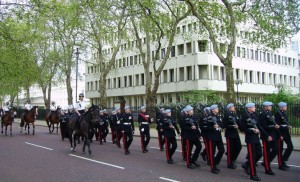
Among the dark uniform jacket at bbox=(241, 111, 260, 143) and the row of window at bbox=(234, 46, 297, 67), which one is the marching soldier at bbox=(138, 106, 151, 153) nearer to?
the dark uniform jacket at bbox=(241, 111, 260, 143)

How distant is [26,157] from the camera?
14180 millimetres

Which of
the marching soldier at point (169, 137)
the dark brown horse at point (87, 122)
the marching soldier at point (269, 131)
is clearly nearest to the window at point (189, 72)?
the dark brown horse at point (87, 122)

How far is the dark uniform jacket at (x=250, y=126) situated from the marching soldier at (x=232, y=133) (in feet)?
1.89

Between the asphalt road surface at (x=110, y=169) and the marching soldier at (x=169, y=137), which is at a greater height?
the marching soldier at (x=169, y=137)

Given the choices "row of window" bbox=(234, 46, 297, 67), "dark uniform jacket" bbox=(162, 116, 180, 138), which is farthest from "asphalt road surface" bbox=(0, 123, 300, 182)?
"row of window" bbox=(234, 46, 297, 67)

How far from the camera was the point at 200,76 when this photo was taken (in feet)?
176

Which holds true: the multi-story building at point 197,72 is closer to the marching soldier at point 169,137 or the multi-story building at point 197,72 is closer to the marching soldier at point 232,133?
the marching soldier at point 169,137

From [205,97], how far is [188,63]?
14.4 meters

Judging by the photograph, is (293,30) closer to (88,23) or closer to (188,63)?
(88,23)

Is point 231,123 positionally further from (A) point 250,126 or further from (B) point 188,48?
(B) point 188,48

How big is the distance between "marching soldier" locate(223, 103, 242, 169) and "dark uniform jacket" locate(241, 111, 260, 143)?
0.58 meters

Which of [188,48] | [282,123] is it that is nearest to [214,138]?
[282,123]

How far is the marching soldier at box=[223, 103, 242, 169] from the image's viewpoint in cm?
1112

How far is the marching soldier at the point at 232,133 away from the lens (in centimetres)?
1112
